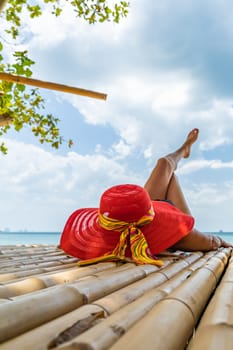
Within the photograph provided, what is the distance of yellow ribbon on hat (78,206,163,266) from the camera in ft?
3.51

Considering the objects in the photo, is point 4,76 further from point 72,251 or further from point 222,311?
point 222,311

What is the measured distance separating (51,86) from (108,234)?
680mm

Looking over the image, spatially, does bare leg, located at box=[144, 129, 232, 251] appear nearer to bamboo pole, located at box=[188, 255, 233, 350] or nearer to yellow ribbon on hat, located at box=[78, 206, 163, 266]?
yellow ribbon on hat, located at box=[78, 206, 163, 266]

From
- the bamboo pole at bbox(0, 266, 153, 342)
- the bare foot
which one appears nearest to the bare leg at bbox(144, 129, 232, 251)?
the bare foot

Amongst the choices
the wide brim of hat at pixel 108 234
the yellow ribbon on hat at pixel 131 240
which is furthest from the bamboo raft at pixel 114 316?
the wide brim of hat at pixel 108 234

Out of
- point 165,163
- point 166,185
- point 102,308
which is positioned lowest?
point 102,308

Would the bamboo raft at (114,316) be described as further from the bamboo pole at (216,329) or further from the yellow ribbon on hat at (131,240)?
the yellow ribbon on hat at (131,240)

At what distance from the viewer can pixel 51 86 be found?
1.30m

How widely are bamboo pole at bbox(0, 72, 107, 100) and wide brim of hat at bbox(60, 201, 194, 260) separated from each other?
55 cm

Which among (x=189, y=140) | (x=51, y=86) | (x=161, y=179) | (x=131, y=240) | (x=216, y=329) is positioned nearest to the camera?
(x=216, y=329)

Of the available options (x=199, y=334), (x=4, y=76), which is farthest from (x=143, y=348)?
(x=4, y=76)

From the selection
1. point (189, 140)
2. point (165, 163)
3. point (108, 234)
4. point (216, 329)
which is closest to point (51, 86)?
point (108, 234)

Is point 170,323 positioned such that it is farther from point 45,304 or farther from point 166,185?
point 166,185

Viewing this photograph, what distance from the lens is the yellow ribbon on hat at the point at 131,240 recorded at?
1.07 meters
